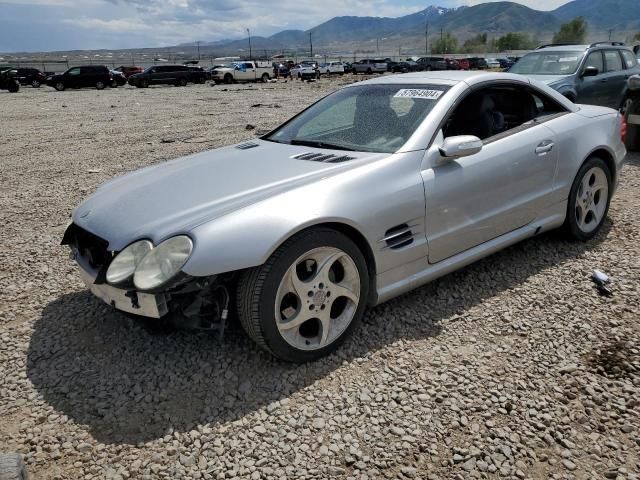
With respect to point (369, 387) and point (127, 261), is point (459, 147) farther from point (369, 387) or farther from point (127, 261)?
point (127, 261)

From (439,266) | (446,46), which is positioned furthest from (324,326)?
(446,46)

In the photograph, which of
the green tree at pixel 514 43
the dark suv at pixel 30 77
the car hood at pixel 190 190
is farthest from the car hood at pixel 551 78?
the green tree at pixel 514 43

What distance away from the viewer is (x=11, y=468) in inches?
78.1

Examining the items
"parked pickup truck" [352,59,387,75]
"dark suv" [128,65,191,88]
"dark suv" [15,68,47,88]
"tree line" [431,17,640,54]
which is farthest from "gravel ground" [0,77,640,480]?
"tree line" [431,17,640,54]

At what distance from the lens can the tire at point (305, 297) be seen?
2.58m

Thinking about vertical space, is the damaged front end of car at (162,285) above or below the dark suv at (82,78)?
above

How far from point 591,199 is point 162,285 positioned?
3565 mm

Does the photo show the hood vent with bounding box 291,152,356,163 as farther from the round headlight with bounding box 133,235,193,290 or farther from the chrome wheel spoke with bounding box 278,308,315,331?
the round headlight with bounding box 133,235,193,290

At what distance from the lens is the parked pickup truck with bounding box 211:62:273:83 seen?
35938 millimetres

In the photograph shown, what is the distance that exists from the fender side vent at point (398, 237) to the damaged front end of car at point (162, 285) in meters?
0.90

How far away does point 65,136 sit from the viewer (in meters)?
11.5

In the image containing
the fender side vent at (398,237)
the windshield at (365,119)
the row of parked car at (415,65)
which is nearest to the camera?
the fender side vent at (398,237)

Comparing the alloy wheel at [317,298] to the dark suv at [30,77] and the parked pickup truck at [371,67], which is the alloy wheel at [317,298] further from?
the parked pickup truck at [371,67]

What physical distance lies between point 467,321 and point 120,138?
374 inches
